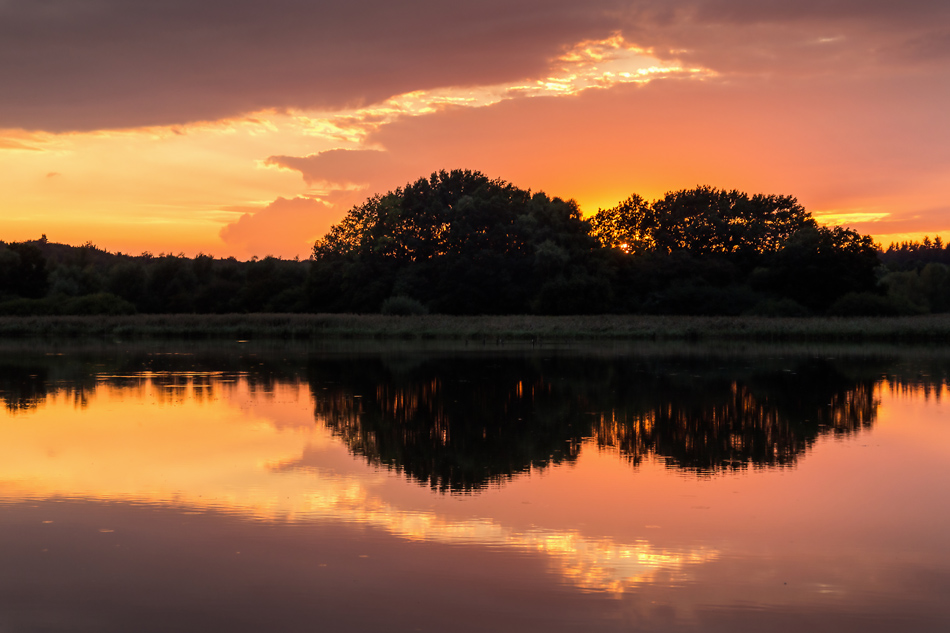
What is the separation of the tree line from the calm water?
137ft

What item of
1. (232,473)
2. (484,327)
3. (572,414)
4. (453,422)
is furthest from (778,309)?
(232,473)

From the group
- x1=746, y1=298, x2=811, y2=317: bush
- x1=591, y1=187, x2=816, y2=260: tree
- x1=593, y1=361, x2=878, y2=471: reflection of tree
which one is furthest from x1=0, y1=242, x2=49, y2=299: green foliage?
x1=593, y1=361, x2=878, y2=471: reflection of tree

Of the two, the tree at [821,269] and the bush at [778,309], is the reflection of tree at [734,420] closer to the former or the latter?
the bush at [778,309]

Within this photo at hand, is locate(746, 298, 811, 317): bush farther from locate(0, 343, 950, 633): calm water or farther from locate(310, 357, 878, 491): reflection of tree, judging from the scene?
locate(0, 343, 950, 633): calm water

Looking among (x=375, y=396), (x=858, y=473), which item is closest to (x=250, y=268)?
(x=375, y=396)

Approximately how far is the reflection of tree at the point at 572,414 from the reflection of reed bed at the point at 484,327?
21.3 m

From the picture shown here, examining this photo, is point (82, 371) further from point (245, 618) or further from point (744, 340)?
point (744, 340)

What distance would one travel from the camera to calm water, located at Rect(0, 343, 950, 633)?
596 centimetres

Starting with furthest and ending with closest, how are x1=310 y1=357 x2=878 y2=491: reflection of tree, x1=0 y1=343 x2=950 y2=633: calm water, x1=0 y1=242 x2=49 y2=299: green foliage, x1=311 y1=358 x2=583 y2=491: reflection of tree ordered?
x1=0 y1=242 x2=49 y2=299: green foliage, x1=310 y1=357 x2=878 y2=491: reflection of tree, x1=311 y1=358 x2=583 y2=491: reflection of tree, x1=0 y1=343 x2=950 y2=633: calm water

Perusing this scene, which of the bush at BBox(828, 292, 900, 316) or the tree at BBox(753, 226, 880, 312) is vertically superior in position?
the tree at BBox(753, 226, 880, 312)

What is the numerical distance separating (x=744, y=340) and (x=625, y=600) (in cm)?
4218

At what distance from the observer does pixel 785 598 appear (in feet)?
20.1

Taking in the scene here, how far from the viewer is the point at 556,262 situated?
204ft

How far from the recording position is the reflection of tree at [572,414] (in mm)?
11609
